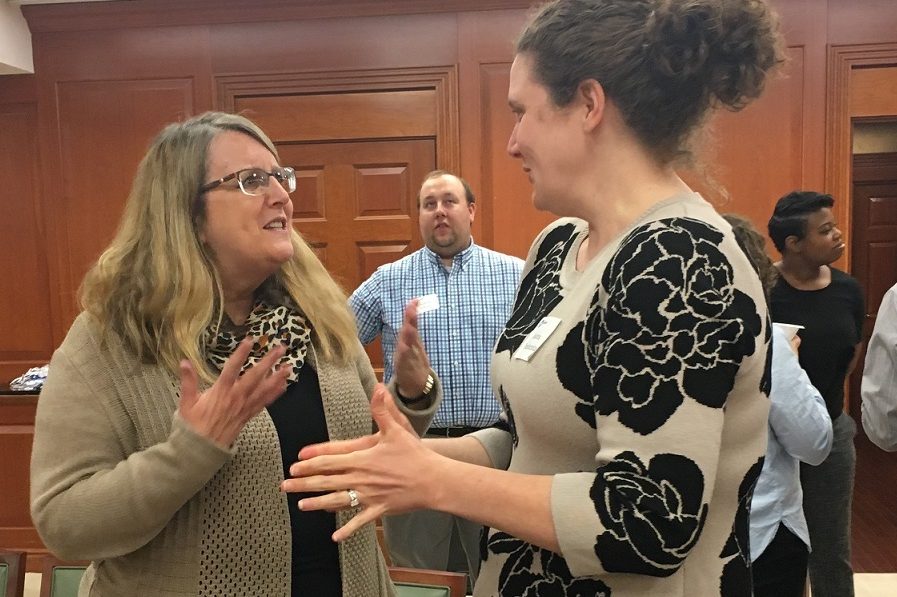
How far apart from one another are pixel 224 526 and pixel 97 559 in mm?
214

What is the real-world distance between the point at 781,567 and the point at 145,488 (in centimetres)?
189

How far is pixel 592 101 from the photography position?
0.91 metres

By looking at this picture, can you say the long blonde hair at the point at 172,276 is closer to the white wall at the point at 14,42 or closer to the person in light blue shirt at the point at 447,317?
the person in light blue shirt at the point at 447,317

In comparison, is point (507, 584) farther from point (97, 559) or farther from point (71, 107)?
point (71, 107)

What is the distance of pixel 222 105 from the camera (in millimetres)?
3926

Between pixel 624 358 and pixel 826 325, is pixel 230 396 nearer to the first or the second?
pixel 624 358

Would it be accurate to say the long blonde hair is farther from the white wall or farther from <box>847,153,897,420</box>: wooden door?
<box>847,153,897,420</box>: wooden door

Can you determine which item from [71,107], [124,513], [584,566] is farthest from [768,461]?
[71,107]

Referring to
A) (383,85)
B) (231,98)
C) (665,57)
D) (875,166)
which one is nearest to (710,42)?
(665,57)

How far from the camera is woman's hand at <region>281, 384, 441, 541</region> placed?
2.74ft

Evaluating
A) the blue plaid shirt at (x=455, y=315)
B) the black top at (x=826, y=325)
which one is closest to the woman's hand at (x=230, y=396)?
the blue plaid shirt at (x=455, y=315)

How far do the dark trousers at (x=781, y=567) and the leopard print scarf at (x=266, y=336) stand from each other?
1.55 meters

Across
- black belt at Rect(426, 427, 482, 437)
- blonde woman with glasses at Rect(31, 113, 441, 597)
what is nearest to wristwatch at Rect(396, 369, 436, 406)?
blonde woman with glasses at Rect(31, 113, 441, 597)

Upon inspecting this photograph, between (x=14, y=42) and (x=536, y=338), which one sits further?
(x=14, y=42)
